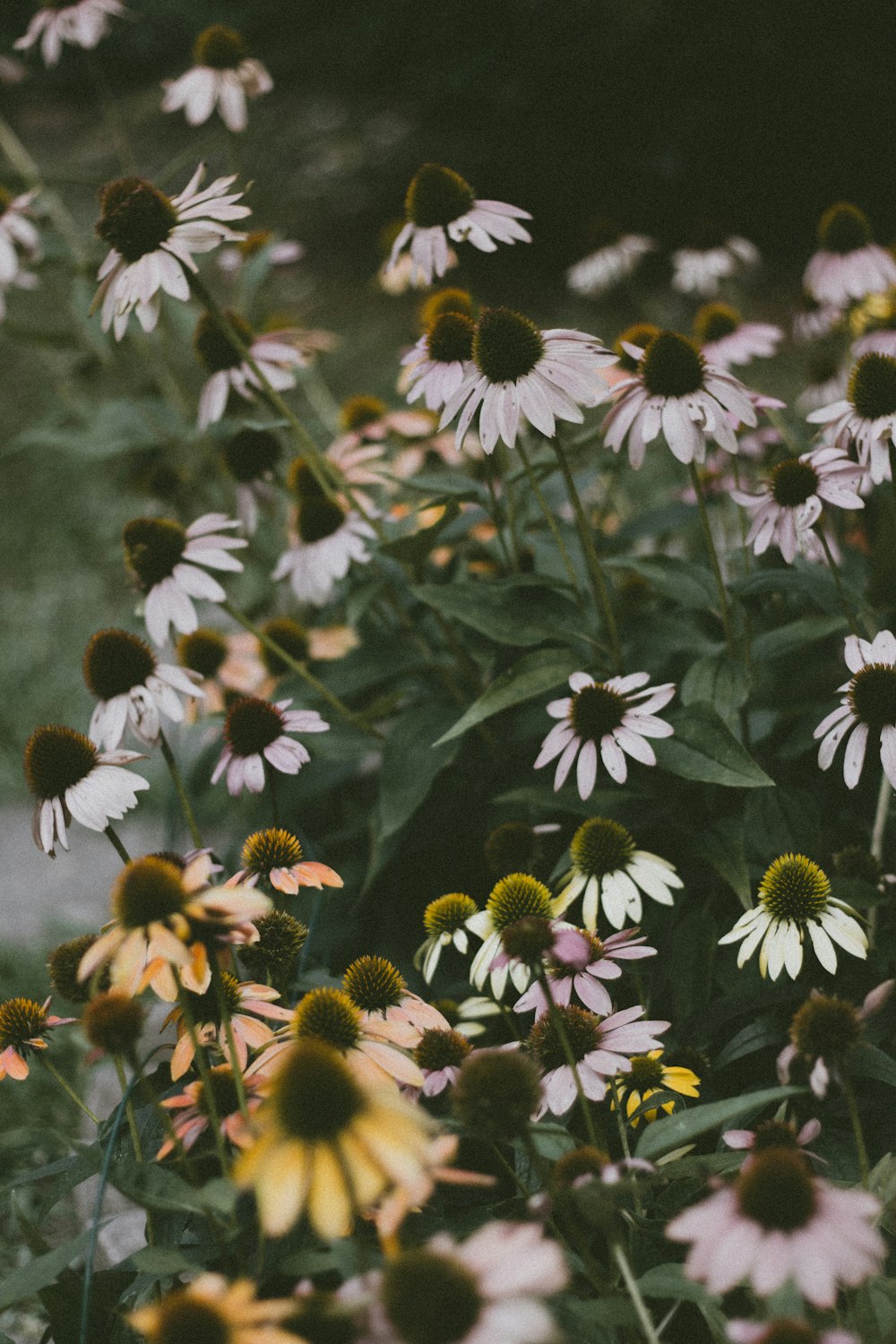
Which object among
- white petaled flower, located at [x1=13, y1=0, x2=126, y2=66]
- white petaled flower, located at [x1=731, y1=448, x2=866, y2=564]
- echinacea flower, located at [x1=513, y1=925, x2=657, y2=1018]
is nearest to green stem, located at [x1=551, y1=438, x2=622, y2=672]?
white petaled flower, located at [x1=731, y1=448, x2=866, y2=564]

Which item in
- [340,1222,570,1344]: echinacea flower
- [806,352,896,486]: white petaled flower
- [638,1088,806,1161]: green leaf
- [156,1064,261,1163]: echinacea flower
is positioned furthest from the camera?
[806,352,896,486]: white petaled flower

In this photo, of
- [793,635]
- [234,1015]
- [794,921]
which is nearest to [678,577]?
[793,635]

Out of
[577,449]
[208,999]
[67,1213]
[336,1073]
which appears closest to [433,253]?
[577,449]

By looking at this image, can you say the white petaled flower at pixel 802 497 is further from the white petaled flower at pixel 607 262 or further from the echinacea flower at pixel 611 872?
the white petaled flower at pixel 607 262

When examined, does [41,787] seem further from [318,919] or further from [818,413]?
[818,413]

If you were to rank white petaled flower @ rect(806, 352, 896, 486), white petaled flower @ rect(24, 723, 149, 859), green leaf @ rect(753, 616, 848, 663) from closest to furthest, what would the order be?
white petaled flower @ rect(24, 723, 149, 859) → white petaled flower @ rect(806, 352, 896, 486) → green leaf @ rect(753, 616, 848, 663)

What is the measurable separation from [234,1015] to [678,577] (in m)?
0.74

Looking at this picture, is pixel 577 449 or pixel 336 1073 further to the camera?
pixel 577 449

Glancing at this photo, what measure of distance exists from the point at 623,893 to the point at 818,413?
577 millimetres

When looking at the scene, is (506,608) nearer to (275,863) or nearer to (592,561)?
(592,561)

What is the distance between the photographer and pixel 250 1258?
887mm

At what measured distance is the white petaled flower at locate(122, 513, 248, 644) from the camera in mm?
1260

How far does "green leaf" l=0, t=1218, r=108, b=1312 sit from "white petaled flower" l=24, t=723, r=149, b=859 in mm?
346

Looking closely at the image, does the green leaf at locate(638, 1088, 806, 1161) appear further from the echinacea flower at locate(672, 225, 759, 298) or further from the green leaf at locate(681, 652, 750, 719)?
the echinacea flower at locate(672, 225, 759, 298)
